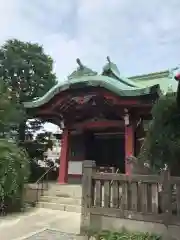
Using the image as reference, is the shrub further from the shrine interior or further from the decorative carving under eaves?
the shrine interior

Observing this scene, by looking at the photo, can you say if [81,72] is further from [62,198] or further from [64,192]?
[62,198]

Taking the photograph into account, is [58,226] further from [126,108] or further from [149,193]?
[126,108]

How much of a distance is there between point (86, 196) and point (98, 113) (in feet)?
22.3

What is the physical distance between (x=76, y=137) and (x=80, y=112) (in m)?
2.37

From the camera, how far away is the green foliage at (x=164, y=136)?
14.7 ft

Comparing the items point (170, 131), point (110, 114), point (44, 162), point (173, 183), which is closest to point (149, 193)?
point (173, 183)

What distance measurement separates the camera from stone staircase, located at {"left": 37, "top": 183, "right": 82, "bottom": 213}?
31.0 feet

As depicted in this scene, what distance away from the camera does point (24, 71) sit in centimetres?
1627

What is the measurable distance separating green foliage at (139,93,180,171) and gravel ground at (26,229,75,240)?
2.64 metres

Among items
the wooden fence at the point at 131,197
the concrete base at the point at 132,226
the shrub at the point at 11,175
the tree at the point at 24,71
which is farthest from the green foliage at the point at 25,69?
the concrete base at the point at 132,226

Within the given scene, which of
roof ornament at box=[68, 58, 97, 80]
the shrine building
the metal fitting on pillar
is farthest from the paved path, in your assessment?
roof ornament at box=[68, 58, 97, 80]

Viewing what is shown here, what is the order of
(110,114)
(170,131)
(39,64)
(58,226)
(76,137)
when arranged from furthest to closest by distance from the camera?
1. (39,64)
2. (76,137)
3. (110,114)
4. (58,226)
5. (170,131)

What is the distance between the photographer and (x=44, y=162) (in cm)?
1725

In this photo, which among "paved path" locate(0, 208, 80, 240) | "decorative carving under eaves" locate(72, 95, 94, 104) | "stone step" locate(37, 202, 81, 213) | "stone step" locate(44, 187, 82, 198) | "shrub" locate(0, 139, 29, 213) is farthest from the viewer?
"decorative carving under eaves" locate(72, 95, 94, 104)
